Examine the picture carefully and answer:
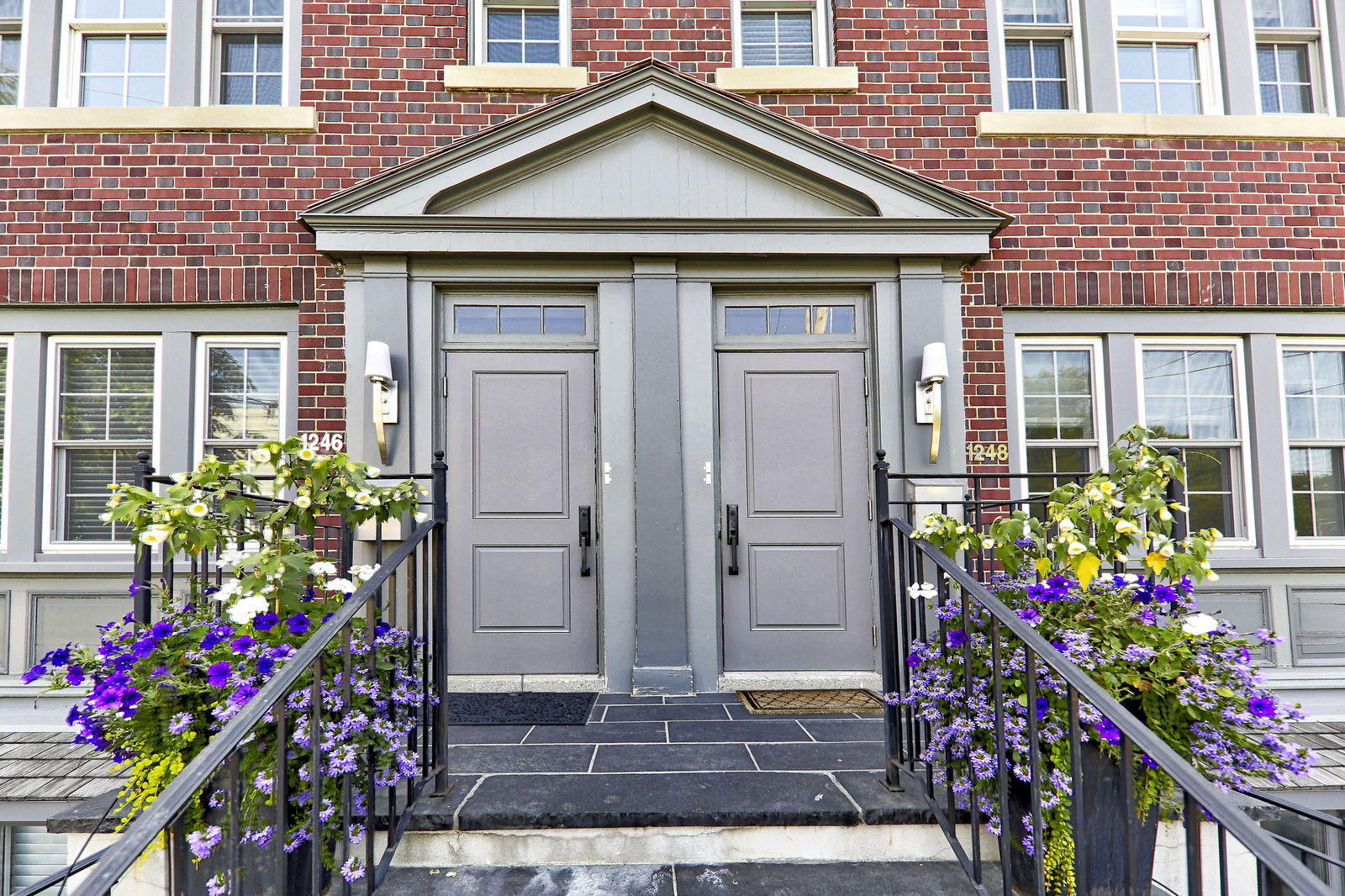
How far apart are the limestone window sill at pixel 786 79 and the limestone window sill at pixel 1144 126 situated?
2.84ft

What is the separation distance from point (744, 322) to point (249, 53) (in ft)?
11.3

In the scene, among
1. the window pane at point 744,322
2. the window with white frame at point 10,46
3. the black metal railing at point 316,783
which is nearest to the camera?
the black metal railing at point 316,783

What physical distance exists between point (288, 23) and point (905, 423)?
4.38 m

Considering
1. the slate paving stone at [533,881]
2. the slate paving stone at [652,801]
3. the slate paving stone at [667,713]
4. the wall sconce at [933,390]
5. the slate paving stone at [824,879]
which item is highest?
the wall sconce at [933,390]

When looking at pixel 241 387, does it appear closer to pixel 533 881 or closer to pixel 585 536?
pixel 585 536

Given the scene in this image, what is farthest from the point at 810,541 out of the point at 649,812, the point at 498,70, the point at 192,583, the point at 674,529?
the point at 498,70

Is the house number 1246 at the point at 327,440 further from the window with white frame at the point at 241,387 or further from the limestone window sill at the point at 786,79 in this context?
the limestone window sill at the point at 786,79

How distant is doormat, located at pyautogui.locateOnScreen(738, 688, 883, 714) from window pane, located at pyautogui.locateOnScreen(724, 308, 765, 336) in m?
2.04

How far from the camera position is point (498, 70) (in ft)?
14.4

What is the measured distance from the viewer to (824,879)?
221cm

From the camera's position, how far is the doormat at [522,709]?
3426 mm

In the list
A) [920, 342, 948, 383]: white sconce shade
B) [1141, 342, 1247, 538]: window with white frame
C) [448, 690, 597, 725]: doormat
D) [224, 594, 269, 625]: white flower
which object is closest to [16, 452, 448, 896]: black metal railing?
[224, 594, 269, 625]: white flower

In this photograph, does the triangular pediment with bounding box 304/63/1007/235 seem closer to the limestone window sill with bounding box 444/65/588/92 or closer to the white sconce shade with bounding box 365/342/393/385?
the limestone window sill with bounding box 444/65/588/92

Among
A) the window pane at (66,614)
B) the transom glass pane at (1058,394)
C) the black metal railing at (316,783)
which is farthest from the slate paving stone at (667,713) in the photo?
the window pane at (66,614)
